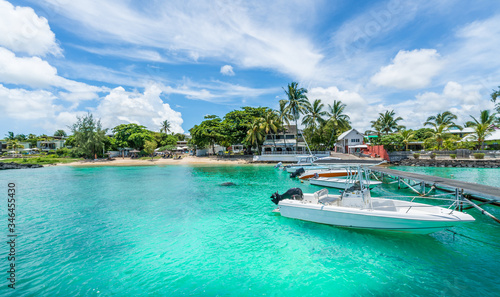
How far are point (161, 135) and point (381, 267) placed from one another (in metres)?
83.8

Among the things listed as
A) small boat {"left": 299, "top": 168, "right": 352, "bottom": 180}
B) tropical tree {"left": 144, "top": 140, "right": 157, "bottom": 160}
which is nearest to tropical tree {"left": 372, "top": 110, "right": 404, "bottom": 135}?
small boat {"left": 299, "top": 168, "right": 352, "bottom": 180}

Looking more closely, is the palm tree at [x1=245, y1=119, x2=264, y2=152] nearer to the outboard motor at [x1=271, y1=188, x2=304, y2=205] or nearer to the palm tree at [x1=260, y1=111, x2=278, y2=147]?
the palm tree at [x1=260, y1=111, x2=278, y2=147]

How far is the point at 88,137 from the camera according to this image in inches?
2250

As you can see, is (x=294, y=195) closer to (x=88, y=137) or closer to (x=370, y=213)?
(x=370, y=213)

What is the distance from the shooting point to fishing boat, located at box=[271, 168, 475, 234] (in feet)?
29.2

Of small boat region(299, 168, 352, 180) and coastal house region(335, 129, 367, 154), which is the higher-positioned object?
coastal house region(335, 129, 367, 154)

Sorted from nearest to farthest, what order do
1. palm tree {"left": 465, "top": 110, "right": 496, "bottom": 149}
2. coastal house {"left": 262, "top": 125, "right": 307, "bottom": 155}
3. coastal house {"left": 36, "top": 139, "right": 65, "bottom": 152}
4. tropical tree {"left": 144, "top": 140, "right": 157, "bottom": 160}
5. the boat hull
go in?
the boat hull
palm tree {"left": 465, "top": 110, "right": 496, "bottom": 149}
coastal house {"left": 262, "top": 125, "right": 307, "bottom": 155}
tropical tree {"left": 144, "top": 140, "right": 157, "bottom": 160}
coastal house {"left": 36, "top": 139, "right": 65, "bottom": 152}

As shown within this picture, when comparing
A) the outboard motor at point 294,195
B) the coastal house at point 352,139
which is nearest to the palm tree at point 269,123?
the coastal house at point 352,139

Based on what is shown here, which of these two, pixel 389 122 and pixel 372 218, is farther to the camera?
pixel 389 122

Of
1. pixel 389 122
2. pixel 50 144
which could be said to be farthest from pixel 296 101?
pixel 50 144

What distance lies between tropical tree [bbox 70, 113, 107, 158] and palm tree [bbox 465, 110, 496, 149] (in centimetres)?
9013

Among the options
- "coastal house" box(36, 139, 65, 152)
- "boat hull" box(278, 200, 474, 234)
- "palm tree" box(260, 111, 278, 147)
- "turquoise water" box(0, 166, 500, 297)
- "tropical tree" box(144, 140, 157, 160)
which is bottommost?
"turquoise water" box(0, 166, 500, 297)

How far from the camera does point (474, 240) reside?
9828mm

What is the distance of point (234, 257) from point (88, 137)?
6564 centimetres
